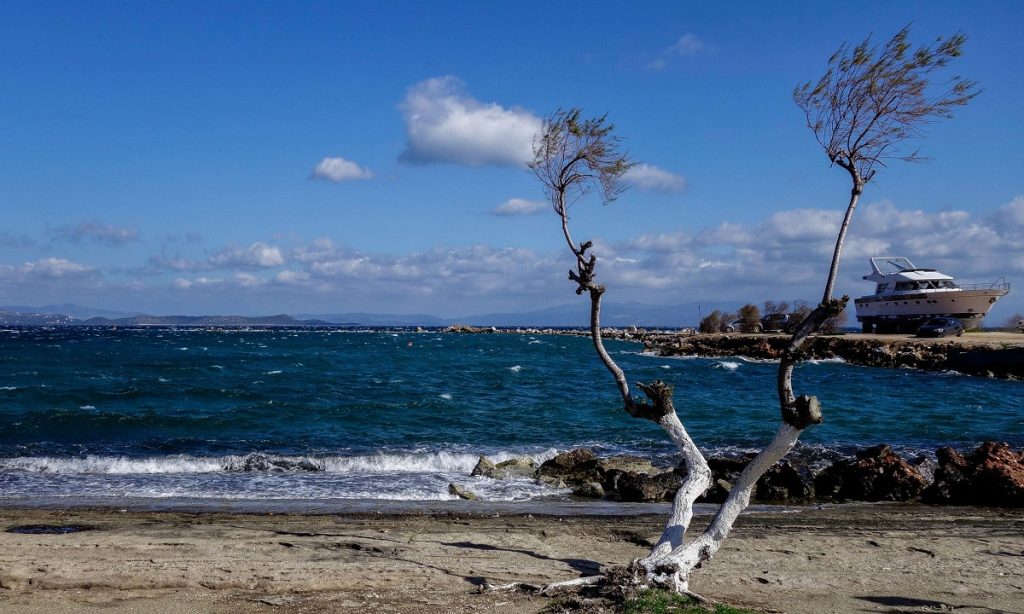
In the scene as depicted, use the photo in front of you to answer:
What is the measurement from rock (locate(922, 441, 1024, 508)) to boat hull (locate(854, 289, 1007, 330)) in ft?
161

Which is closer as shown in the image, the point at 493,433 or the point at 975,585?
the point at 975,585

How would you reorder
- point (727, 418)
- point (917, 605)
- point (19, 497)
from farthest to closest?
point (727, 418) → point (19, 497) → point (917, 605)

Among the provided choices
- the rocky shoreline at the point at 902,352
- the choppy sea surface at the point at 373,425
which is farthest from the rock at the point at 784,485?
the rocky shoreline at the point at 902,352

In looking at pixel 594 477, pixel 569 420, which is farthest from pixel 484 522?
pixel 569 420

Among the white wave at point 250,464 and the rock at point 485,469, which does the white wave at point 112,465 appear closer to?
the white wave at point 250,464

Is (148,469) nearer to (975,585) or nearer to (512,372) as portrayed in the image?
(975,585)

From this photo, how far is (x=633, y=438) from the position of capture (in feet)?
73.4

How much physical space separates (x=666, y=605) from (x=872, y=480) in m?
9.97

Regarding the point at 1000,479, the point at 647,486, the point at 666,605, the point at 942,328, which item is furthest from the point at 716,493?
the point at 942,328

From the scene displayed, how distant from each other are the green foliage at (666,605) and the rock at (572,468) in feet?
28.5

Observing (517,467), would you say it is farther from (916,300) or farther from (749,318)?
(749,318)

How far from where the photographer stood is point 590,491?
50.5 ft

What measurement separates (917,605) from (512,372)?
3735 cm

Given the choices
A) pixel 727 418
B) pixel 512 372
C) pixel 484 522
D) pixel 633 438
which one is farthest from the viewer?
pixel 512 372
